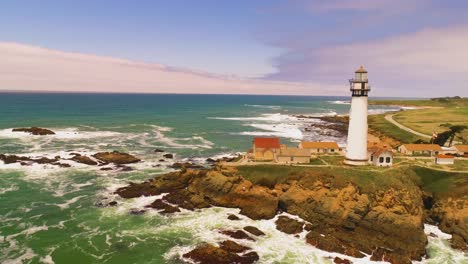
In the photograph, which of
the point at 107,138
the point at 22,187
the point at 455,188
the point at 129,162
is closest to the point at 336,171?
the point at 455,188

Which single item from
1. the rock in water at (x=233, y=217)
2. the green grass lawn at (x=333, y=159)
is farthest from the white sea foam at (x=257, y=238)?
A: the green grass lawn at (x=333, y=159)

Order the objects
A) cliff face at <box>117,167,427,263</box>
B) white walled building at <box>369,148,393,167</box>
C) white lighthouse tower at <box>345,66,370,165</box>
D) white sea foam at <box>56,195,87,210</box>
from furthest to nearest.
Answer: white walled building at <box>369,148,393,167</box>, white lighthouse tower at <box>345,66,370,165</box>, white sea foam at <box>56,195,87,210</box>, cliff face at <box>117,167,427,263</box>

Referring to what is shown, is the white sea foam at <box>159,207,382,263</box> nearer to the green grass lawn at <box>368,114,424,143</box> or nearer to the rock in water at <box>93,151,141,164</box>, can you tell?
the rock in water at <box>93,151,141,164</box>

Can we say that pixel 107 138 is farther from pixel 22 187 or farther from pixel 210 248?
pixel 210 248

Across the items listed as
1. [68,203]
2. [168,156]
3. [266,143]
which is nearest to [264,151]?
[266,143]

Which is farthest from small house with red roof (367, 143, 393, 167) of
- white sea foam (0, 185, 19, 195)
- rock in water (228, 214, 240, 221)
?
white sea foam (0, 185, 19, 195)

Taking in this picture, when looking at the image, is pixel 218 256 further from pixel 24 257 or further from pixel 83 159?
pixel 83 159
